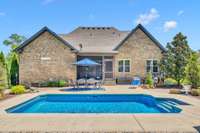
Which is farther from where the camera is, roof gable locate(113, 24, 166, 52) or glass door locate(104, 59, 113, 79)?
glass door locate(104, 59, 113, 79)

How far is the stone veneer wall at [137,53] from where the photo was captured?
29.4m

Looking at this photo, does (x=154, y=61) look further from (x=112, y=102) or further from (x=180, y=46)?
(x=112, y=102)

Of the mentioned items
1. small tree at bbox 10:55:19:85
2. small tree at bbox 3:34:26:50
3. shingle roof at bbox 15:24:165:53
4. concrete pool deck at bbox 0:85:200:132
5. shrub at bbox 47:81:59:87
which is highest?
small tree at bbox 3:34:26:50

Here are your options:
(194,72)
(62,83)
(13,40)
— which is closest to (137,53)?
(62,83)

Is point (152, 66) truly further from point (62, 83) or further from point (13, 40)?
point (13, 40)

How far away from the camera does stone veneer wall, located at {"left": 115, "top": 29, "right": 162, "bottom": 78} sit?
29.4 meters

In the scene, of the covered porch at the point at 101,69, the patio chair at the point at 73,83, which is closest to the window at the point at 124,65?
the covered porch at the point at 101,69

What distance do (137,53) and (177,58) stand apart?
5375 mm

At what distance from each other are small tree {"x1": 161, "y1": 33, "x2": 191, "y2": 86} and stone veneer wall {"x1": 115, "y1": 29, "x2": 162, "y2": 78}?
3405mm

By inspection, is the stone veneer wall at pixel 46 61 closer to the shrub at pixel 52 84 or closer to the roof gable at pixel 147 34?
the shrub at pixel 52 84

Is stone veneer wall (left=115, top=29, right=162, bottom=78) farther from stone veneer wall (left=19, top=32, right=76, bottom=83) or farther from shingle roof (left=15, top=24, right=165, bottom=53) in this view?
stone veneer wall (left=19, top=32, right=76, bottom=83)

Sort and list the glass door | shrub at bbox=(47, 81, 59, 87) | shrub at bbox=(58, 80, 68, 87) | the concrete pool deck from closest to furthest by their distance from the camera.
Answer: the concrete pool deck, shrub at bbox=(58, 80, 68, 87), shrub at bbox=(47, 81, 59, 87), the glass door

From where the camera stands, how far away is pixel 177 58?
25328 millimetres

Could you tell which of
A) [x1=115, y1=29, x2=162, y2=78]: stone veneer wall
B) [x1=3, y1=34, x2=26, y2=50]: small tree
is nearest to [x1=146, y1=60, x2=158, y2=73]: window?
[x1=115, y1=29, x2=162, y2=78]: stone veneer wall
